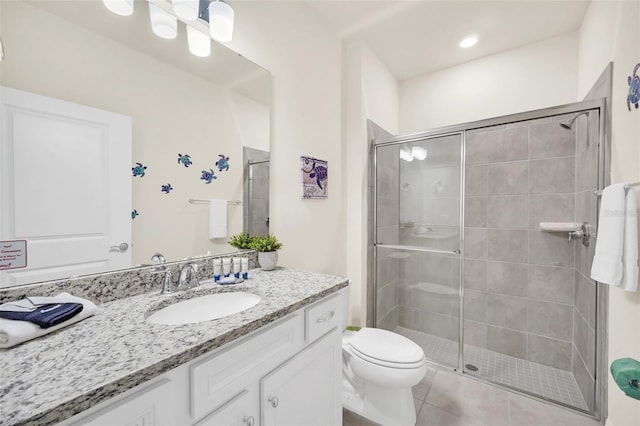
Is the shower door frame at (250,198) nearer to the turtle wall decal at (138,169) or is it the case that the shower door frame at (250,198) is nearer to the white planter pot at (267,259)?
the white planter pot at (267,259)

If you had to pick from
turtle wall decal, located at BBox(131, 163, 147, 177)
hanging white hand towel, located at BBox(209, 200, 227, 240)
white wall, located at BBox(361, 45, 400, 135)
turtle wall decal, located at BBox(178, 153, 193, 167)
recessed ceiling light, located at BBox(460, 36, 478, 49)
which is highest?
recessed ceiling light, located at BBox(460, 36, 478, 49)

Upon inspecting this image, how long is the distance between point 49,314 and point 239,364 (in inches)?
20.6

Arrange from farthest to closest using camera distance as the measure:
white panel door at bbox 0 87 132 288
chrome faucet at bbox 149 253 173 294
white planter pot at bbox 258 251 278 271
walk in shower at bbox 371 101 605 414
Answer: walk in shower at bbox 371 101 605 414
white planter pot at bbox 258 251 278 271
chrome faucet at bbox 149 253 173 294
white panel door at bbox 0 87 132 288

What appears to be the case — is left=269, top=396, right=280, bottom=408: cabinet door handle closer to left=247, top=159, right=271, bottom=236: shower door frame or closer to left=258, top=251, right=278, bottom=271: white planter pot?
left=258, top=251, right=278, bottom=271: white planter pot

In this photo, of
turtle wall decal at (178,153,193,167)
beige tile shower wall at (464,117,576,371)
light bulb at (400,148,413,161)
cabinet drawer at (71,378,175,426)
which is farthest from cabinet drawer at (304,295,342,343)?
beige tile shower wall at (464,117,576,371)

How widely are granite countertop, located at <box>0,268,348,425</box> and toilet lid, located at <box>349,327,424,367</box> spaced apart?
70cm

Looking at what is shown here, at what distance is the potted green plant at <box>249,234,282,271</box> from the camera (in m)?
1.46

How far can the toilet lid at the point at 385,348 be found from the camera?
4.61 ft

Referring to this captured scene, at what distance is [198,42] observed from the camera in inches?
49.8

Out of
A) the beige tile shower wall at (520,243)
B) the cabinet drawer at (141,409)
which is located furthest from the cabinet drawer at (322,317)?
the beige tile shower wall at (520,243)

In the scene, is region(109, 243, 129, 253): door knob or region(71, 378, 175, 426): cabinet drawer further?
region(109, 243, 129, 253): door knob

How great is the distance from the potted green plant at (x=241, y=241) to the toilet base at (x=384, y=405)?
3.47 feet

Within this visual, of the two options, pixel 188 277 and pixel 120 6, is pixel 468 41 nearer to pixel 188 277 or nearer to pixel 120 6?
pixel 120 6

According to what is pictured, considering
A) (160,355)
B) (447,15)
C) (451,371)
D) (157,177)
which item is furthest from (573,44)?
(160,355)
